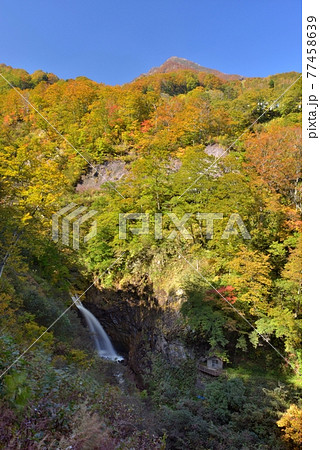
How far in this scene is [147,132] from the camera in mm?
26719

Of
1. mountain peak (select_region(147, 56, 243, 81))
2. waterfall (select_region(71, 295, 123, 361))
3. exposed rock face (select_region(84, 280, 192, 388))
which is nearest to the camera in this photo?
exposed rock face (select_region(84, 280, 192, 388))

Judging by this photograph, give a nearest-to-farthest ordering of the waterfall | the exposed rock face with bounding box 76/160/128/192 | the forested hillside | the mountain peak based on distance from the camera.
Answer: the forested hillside, the waterfall, the exposed rock face with bounding box 76/160/128/192, the mountain peak

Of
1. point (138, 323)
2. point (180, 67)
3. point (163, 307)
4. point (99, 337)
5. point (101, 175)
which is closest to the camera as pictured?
point (163, 307)

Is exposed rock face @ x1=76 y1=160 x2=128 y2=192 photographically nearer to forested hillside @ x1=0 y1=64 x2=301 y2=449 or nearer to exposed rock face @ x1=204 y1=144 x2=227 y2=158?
forested hillside @ x1=0 y1=64 x2=301 y2=449

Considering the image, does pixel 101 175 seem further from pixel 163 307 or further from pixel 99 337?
pixel 163 307

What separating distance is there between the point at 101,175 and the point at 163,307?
17.4 m

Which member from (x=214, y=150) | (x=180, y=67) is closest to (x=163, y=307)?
(x=214, y=150)

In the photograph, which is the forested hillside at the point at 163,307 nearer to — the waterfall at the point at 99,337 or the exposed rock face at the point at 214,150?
the exposed rock face at the point at 214,150

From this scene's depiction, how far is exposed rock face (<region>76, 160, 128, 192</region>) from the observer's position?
86.3ft

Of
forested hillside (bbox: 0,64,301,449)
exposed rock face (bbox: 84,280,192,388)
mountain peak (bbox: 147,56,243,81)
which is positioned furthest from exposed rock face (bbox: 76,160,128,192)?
mountain peak (bbox: 147,56,243,81)

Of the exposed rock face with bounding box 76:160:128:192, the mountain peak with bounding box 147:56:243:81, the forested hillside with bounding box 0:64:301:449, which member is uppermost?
the mountain peak with bounding box 147:56:243:81

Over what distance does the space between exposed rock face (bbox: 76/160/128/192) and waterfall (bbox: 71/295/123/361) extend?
42.6 feet

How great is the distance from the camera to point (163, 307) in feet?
42.9

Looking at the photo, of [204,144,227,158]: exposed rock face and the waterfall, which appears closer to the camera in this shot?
the waterfall
